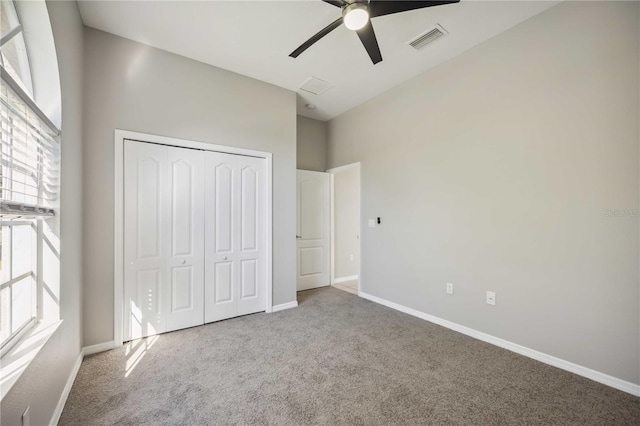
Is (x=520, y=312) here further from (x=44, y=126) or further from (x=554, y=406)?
(x=44, y=126)

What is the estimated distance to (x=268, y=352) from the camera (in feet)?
8.04

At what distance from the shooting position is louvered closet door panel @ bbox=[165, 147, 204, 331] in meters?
2.86

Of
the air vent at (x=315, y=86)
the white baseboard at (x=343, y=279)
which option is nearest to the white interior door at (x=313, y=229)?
the white baseboard at (x=343, y=279)

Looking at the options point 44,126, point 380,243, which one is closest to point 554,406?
point 380,243

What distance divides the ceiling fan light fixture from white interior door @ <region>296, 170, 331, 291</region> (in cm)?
265

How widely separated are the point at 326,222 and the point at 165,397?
10.9 ft

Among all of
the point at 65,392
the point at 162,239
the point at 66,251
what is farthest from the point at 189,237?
the point at 65,392

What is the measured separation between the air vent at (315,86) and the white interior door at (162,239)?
169 cm

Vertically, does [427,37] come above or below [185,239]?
above

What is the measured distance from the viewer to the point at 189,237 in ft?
9.70

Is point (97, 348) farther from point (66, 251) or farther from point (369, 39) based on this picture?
point (369, 39)

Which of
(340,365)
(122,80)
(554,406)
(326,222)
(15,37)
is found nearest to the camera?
(15,37)

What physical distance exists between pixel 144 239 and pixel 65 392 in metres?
1.32

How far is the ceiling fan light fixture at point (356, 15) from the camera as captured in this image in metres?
1.90
